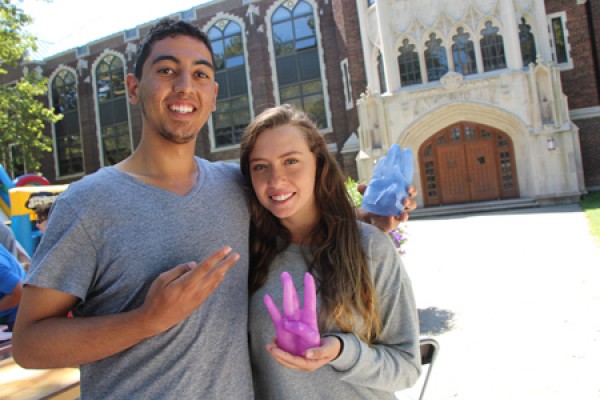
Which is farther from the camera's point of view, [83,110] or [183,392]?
[83,110]

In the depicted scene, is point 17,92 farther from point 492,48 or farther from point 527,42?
point 527,42

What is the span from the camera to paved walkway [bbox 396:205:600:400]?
11.4 feet

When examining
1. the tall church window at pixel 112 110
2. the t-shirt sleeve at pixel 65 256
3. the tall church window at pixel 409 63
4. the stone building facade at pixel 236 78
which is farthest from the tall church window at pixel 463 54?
the tall church window at pixel 112 110

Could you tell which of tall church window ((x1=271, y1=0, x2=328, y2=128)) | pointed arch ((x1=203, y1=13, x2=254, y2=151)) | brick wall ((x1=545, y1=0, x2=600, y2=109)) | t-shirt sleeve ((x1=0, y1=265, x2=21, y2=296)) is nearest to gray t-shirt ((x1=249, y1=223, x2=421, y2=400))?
t-shirt sleeve ((x1=0, y1=265, x2=21, y2=296))

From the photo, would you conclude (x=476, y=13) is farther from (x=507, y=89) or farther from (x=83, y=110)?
(x=83, y=110)

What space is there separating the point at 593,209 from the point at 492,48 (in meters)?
6.80

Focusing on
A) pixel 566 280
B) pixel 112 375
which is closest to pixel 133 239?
pixel 112 375

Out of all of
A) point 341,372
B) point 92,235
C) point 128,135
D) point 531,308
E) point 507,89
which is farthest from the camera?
point 128,135

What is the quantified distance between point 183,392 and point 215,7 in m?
23.5

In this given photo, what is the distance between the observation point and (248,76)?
70.5 ft

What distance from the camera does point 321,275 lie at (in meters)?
1.52

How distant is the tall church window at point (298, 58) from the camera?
20391mm

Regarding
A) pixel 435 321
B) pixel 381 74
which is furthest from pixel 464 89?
pixel 435 321

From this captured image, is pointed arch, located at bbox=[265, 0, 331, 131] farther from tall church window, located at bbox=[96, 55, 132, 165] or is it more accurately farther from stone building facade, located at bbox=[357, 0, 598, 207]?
tall church window, located at bbox=[96, 55, 132, 165]
